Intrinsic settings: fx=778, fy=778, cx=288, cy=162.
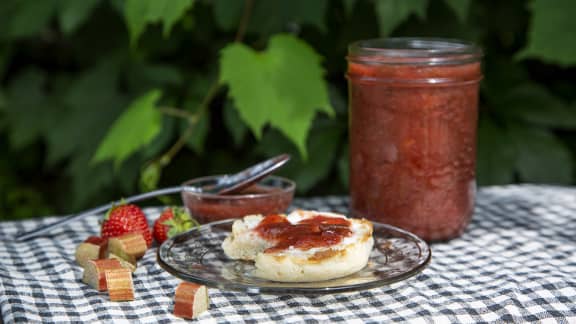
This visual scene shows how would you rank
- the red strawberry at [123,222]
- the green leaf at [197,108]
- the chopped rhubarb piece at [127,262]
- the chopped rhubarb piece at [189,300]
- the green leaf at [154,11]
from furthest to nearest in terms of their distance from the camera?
the green leaf at [197,108]
the green leaf at [154,11]
the red strawberry at [123,222]
the chopped rhubarb piece at [127,262]
the chopped rhubarb piece at [189,300]

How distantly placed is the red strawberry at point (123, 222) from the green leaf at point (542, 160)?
1095 millimetres

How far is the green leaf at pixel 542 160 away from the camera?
6.38 ft

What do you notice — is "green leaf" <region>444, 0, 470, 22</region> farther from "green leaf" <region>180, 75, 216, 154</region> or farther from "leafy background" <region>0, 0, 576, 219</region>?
"green leaf" <region>180, 75, 216, 154</region>

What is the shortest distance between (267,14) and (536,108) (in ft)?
2.40

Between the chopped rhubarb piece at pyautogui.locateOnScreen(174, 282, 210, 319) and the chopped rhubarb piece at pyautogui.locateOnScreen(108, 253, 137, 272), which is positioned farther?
the chopped rhubarb piece at pyautogui.locateOnScreen(108, 253, 137, 272)

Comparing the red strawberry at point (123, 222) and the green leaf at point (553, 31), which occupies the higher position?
the green leaf at point (553, 31)

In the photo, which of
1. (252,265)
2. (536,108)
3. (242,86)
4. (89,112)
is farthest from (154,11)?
(536,108)

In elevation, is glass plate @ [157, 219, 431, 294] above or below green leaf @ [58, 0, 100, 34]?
below

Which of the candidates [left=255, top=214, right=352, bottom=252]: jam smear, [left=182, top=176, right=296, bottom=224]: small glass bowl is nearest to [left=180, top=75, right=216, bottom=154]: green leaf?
[left=182, top=176, right=296, bottom=224]: small glass bowl

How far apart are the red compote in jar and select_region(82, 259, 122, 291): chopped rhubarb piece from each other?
1.47 feet

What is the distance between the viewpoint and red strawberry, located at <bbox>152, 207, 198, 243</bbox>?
1228mm

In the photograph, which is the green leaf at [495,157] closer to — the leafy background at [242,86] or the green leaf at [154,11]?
the leafy background at [242,86]

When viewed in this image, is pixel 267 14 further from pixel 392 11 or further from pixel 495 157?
pixel 495 157

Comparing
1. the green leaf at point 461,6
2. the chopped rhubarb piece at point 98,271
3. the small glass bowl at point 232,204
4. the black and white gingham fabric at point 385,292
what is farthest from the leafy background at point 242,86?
the chopped rhubarb piece at point 98,271
